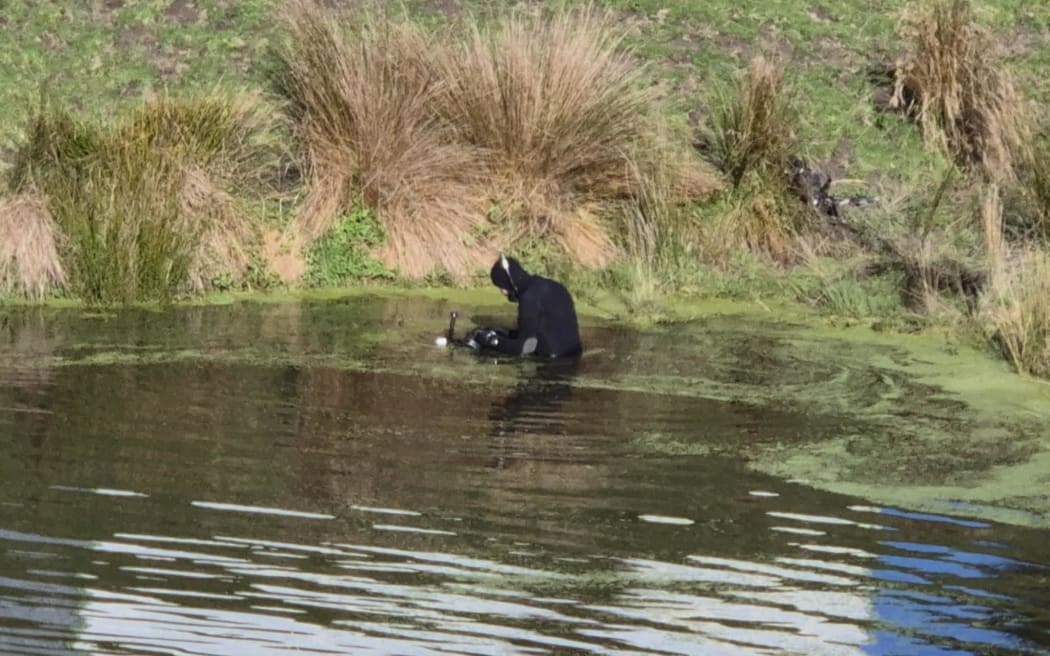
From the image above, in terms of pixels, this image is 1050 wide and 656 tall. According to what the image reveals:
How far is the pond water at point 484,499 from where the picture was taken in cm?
775

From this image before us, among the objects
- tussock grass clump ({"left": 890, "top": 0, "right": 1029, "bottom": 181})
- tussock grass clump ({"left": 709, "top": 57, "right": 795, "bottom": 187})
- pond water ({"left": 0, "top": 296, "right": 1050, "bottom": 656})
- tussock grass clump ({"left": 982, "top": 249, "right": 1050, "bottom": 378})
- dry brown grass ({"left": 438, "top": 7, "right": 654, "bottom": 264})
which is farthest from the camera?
tussock grass clump ({"left": 890, "top": 0, "right": 1029, "bottom": 181})

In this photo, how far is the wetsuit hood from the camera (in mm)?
13141

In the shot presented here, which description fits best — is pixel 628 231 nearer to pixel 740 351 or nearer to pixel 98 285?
pixel 740 351

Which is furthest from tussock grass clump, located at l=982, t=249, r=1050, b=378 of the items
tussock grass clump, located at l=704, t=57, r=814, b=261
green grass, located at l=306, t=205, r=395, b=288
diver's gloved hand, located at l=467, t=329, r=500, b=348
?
green grass, located at l=306, t=205, r=395, b=288

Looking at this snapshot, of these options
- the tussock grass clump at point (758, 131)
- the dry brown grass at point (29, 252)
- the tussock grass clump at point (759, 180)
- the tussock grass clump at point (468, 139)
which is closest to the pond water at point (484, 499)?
the dry brown grass at point (29, 252)

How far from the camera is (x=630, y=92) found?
55.3 ft

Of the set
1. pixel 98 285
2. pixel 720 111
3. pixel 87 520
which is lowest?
pixel 87 520

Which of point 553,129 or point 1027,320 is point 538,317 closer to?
point 1027,320

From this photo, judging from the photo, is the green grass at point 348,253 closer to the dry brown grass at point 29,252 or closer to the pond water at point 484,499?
the pond water at point 484,499

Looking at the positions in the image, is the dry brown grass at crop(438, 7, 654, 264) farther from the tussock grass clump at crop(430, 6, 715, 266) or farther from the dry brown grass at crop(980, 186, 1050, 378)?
the dry brown grass at crop(980, 186, 1050, 378)

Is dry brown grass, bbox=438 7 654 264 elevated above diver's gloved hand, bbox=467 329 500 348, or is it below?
above

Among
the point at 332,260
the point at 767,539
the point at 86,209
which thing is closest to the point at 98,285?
the point at 86,209

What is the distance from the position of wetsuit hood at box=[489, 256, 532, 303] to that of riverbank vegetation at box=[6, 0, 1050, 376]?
6.84 ft

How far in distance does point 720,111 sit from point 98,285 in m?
6.31
